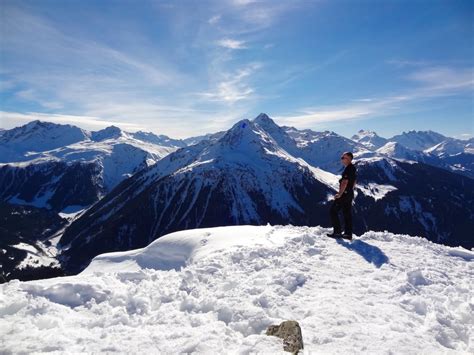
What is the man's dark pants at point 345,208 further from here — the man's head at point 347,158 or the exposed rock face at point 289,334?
the exposed rock face at point 289,334

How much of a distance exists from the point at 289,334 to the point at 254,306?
1.67 m

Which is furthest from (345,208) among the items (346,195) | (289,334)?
(289,334)

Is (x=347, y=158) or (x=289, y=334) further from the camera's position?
(x=347, y=158)

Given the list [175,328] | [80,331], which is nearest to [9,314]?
[80,331]

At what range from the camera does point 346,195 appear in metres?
16.9

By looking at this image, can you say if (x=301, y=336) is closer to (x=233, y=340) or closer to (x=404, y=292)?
(x=233, y=340)

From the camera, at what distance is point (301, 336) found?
25.2 ft

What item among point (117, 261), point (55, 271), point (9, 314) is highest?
point (9, 314)

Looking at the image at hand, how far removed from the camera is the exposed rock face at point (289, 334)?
23.7 feet

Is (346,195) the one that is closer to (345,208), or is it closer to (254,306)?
(345,208)

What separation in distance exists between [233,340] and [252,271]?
4.51m

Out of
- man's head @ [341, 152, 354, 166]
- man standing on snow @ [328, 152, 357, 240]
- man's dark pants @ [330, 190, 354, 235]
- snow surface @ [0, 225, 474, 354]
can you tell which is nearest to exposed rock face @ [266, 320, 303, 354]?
snow surface @ [0, 225, 474, 354]

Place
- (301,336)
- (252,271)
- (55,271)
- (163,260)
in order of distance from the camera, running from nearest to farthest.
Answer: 1. (301,336)
2. (252,271)
3. (163,260)
4. (55,271)

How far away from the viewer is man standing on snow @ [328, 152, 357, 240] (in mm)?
16609
